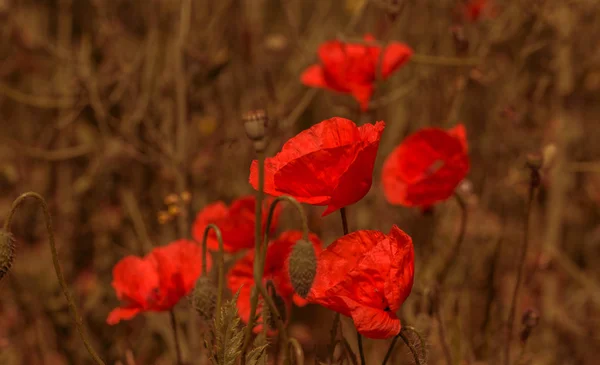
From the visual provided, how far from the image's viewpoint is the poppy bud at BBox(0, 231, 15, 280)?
872 millimetres

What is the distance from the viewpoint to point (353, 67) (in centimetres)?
152

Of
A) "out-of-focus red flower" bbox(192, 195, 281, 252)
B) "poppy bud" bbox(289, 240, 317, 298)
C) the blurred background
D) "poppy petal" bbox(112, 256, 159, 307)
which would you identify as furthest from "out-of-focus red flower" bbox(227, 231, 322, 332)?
the blurred background

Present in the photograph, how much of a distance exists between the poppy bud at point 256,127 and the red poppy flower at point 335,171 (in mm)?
106

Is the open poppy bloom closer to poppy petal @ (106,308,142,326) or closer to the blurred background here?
poppy petal @ (106,308,142,326)

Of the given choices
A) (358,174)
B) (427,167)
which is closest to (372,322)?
(358,174)

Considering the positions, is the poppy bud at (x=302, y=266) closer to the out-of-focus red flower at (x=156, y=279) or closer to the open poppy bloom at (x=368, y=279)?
the open poppy bloom at (x=368, y=279)

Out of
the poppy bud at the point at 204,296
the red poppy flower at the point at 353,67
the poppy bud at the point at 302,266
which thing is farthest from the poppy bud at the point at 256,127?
the red poppy flower at the point at 353,67

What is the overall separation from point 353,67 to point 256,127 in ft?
2.57

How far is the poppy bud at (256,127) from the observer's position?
780 millimetres

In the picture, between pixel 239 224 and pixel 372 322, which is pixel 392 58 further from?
pixel 372 322

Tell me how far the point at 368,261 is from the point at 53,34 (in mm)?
2224

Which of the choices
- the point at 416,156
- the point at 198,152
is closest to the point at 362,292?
the point at 416,156

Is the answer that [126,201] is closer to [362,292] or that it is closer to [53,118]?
[53,118]

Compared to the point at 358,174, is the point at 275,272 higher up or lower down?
lower down
